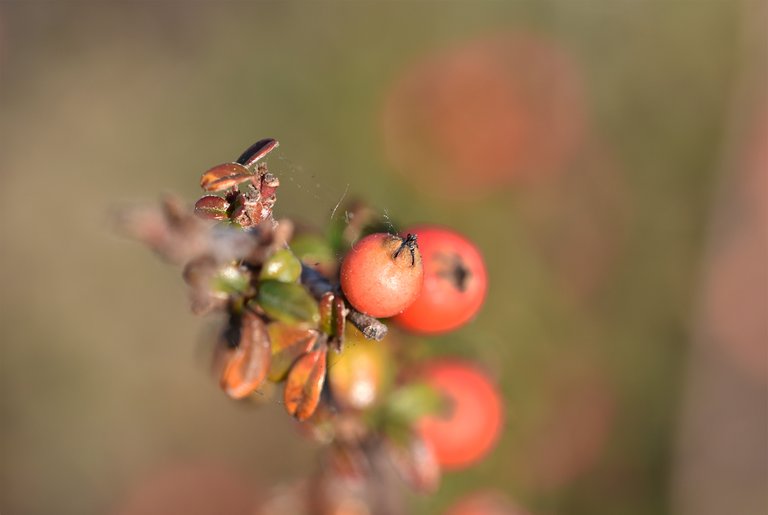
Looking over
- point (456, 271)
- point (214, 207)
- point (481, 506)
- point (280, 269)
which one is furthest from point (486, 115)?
point (214, 207)

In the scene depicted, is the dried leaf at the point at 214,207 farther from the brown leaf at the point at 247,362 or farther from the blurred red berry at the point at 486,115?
the blurred red berry at the point at 486,115

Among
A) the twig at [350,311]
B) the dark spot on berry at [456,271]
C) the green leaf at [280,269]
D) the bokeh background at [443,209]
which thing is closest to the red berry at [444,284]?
the dark spot on berry at [456,271]

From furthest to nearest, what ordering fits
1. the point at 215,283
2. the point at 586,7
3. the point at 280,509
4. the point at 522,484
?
the point at 586,7, the point at 522,484, the point at 280,509, the point at 215,283

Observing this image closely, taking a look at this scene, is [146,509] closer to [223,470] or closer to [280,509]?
[223,470]

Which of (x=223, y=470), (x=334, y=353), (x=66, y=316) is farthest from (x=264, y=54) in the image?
(x=334, y=353)

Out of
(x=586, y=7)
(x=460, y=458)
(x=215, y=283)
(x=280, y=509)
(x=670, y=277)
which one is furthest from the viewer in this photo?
(x=586, y=7)

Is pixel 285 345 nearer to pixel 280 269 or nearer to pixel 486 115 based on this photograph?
pixel 280 269

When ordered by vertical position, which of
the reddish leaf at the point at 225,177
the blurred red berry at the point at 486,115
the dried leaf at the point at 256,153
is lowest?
the reddish leaf at the point at 225,177
